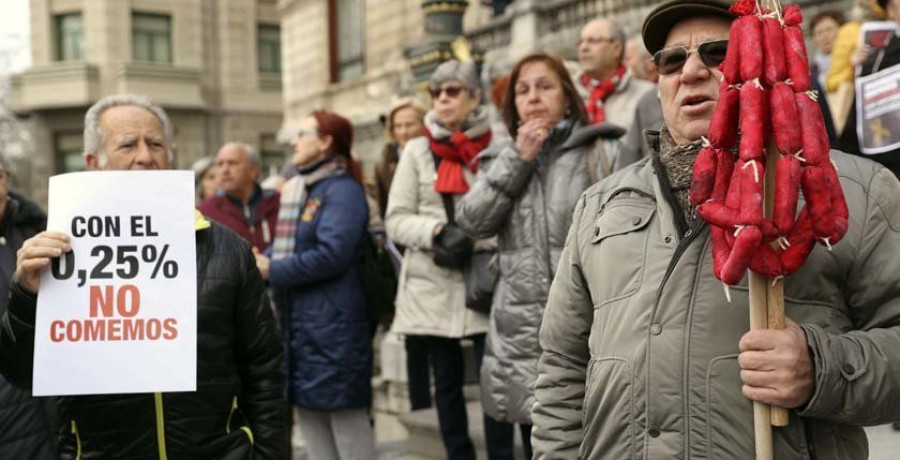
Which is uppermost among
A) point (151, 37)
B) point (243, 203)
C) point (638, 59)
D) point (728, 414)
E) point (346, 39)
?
point (151, 37)

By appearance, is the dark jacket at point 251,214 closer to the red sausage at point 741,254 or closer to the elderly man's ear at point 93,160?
the elderly man's ear at point 93,160

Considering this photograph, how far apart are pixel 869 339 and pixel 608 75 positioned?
13.5ft

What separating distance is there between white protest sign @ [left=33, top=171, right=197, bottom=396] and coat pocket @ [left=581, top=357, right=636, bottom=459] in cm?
125

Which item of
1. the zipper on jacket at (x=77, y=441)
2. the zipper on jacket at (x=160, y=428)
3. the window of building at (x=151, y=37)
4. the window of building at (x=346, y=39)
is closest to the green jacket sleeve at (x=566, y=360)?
the zipper on jacket at (x=160, y=428)

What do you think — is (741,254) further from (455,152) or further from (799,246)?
(455,152)

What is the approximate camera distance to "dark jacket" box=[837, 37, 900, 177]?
430 centimetres

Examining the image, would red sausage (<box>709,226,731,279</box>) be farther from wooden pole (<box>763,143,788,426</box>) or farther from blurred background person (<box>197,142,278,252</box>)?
blurred background person (<box>197,142,278,252</box>)

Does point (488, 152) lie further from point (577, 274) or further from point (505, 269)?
point (577, 274)

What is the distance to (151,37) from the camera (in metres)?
35.3

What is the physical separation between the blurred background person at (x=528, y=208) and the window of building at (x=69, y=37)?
33549 mm

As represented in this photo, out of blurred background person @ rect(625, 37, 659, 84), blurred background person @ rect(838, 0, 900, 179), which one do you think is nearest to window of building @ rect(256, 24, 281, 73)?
blurred background person @ rect(625, 37, 659, 84)

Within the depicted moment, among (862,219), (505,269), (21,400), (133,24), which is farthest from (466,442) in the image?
(133,24)

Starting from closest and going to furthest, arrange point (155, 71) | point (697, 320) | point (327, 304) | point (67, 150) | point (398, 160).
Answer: point (697, 320) < point (327, 304) < point (398, 160) < point (155, 71) < point (67, 150)

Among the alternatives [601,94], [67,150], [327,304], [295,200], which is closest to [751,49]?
[327,304]
